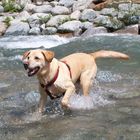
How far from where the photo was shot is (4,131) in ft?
20.2

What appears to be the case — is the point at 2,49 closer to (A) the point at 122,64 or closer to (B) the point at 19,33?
(B) the point at 19,33

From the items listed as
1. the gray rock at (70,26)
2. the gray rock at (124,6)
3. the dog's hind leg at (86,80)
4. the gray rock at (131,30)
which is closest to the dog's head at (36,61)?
the dog's hind leg at (86,80)

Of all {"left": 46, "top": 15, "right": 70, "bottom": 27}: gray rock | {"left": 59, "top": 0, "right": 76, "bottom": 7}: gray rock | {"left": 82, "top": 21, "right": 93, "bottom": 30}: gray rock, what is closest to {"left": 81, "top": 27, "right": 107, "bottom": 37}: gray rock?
{"left": 82, "top": 21, "right": 93, "bottom": 30}: gray rock

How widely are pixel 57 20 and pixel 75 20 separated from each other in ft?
2.47

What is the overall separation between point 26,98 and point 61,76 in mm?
1541

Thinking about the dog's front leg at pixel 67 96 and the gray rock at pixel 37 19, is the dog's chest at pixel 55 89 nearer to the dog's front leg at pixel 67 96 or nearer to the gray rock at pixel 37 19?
the dog's front leg at pixel 67 96

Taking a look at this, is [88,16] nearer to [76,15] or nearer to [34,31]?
[76,15]

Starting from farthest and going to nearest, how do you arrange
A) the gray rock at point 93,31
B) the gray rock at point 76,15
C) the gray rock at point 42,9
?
1. the gray rock at point 42,9
2. the gray rock at point 76,15
3. the gray rock at point 93,31

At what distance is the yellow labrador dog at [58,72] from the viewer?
616cm

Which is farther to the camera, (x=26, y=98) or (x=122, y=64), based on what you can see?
(x=122, y=64)

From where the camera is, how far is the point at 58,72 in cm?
661

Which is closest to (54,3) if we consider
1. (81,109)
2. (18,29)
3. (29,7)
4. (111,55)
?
(29,7)

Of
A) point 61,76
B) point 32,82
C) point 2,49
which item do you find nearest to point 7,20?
point 2,49

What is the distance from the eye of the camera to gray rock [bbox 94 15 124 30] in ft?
58.2
